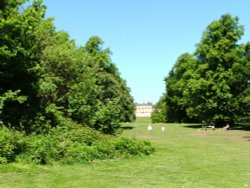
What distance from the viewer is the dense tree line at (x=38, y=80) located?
1997 centimetres

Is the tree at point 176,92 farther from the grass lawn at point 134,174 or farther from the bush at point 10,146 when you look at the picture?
the bush at point 10,146

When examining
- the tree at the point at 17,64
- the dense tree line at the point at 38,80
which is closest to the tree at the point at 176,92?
the dense tree line at the point at 38,80

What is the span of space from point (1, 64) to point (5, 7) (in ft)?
9.16

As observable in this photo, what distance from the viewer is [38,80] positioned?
2198cm

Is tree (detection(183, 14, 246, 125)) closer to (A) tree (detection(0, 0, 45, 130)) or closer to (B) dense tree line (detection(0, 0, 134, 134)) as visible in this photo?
(B) dense tree line (detection(0, 0, 134, 134))

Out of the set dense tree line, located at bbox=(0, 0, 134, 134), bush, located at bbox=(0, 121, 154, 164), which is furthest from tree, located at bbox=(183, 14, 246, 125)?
bush, located at bbox=(0, 121, 154, 164)

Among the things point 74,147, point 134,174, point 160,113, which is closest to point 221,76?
point 74,147

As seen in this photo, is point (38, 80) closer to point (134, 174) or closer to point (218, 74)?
point (134, 174)

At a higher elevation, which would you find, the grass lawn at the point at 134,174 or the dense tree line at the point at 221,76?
the dense tree line at the point at 221,76

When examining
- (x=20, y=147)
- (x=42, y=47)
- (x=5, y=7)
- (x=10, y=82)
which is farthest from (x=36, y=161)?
(x=42, y=47)

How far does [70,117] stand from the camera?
84.0 ft

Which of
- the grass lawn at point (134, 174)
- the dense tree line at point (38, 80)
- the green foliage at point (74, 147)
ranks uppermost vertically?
the dense tree line at point (38, 80)

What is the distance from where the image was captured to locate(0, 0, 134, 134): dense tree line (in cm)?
1997

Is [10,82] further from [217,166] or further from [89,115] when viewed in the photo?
[217,166]
